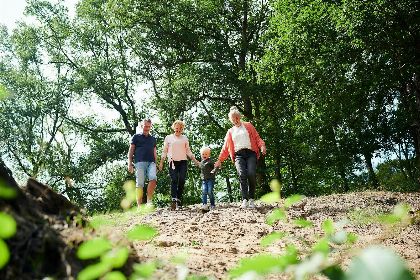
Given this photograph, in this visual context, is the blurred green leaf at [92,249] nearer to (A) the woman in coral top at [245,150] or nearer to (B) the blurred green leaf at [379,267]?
(B) the blurred green leaf at [379,267]

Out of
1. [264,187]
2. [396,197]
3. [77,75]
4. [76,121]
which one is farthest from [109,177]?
[396,197]

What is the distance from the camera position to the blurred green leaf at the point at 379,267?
2.32 ft

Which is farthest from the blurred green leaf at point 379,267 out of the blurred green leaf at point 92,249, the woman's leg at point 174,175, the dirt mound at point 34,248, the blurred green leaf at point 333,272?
the woman's leg at point 174,175

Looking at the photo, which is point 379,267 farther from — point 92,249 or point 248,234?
point 248,234

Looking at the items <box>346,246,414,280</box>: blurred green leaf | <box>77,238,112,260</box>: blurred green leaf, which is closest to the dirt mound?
<box>77,238,112,260</box>: blurred green leaf

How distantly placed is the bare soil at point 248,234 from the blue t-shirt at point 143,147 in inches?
49.4

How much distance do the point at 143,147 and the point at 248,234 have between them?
3770 millimetres

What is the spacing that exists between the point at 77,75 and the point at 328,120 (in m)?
16.9

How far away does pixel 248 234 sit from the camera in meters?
5.95

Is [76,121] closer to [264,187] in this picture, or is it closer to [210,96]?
[210,96]

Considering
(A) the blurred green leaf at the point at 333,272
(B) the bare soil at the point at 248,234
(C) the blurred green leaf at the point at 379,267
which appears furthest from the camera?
(B) the bare soil at the point at 248,234

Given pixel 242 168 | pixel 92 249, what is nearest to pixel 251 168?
pixel 242 168

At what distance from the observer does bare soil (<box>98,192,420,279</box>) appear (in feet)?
11.8

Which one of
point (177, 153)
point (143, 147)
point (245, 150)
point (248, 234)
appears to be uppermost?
point (143, 147)
